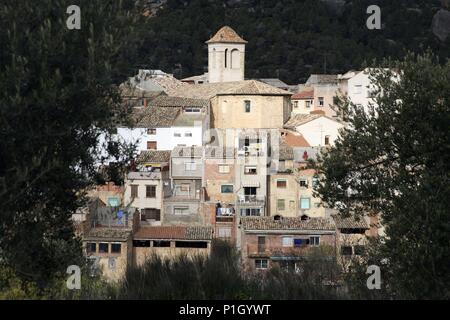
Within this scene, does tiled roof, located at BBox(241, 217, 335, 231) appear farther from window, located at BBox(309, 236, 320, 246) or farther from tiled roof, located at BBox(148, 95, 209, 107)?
tiled roof, located at BBox(148, 95, 209, 107)

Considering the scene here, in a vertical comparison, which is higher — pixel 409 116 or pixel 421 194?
pixel 409 116

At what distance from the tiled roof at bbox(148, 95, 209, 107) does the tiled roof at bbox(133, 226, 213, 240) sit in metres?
18.0

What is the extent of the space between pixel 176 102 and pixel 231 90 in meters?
5.41

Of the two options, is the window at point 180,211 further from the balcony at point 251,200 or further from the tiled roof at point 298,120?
the tiled roof at point 298,120

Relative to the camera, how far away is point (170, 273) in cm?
1523

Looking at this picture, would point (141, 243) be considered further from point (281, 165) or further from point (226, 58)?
point (226, 58)

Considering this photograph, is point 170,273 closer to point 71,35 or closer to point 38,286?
point 38,286

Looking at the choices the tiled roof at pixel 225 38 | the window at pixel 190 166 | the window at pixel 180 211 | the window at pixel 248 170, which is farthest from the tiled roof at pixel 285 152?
the tiled roof at pixel 225 38

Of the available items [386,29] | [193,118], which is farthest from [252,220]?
[386,29]

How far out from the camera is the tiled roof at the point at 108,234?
52.5 meters

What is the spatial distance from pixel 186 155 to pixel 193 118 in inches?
321

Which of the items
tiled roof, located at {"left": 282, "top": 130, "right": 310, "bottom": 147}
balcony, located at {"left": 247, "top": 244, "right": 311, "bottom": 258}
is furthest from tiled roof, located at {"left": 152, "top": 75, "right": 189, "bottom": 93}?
balcony, located at {"left": 247, "top": 244, "right": 311, "bottom": 258}

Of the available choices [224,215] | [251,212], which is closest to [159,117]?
[251,212]
